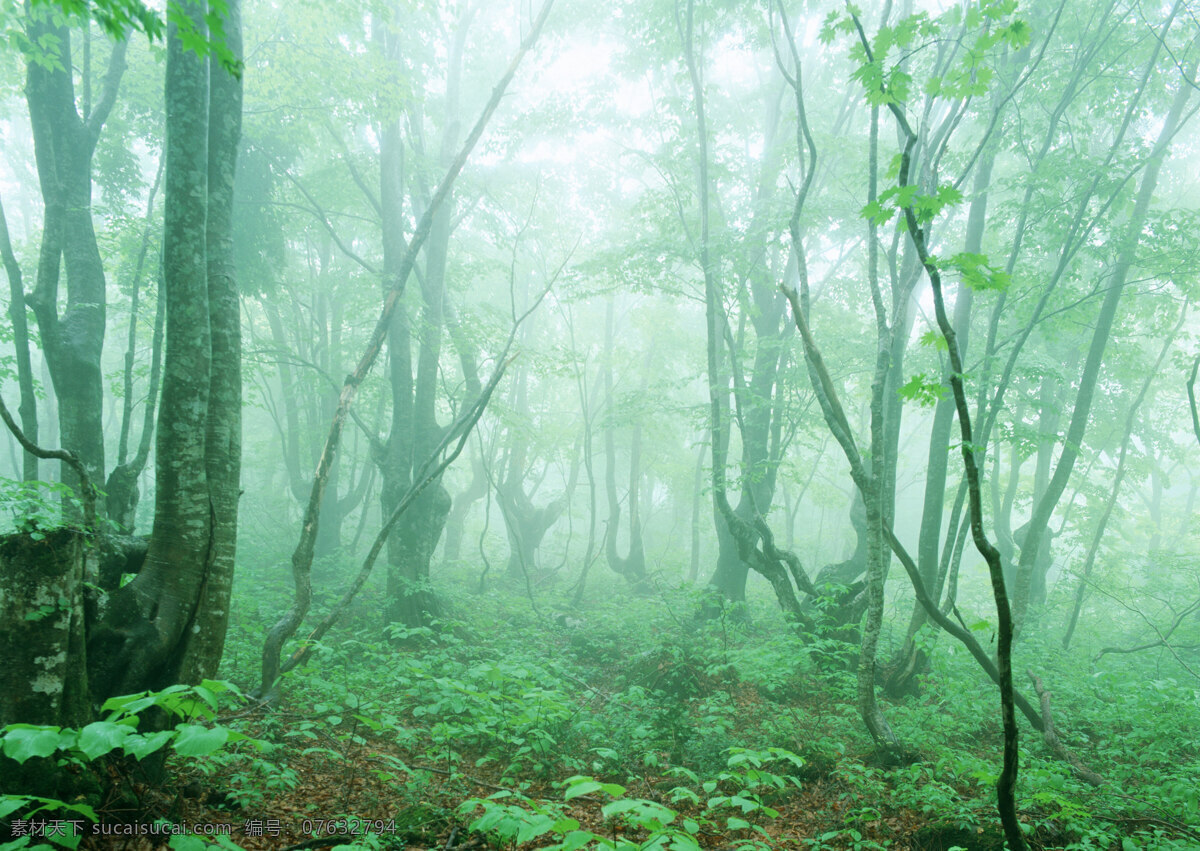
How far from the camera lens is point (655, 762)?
14.6ft

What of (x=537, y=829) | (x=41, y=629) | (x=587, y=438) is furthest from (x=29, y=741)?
(x=587, y=438)

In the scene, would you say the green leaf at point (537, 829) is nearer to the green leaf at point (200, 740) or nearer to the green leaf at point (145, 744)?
the green leaf at point (200, 740)

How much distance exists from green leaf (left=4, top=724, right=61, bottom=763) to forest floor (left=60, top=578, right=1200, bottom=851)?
0.50 meters

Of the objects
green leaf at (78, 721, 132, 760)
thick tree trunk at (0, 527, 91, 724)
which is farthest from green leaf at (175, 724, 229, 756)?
thick tree trunk at (0, 527, 91, 724)

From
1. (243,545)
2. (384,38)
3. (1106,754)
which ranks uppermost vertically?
(384,38)

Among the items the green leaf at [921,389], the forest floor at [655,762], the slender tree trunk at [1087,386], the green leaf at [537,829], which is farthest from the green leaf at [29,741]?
the slender tree trunk at [1087,386]

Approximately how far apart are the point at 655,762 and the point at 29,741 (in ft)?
13.1

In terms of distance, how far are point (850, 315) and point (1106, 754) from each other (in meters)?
11.6

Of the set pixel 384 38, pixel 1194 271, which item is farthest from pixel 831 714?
pixel 384 38

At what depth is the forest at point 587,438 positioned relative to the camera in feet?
10.2

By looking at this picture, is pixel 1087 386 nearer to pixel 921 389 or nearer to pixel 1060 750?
pixel 1060 750

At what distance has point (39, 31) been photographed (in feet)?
20.2

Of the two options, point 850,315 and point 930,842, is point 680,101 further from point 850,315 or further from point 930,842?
point 930,842

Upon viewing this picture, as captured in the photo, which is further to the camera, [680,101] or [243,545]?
[243,545]
